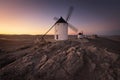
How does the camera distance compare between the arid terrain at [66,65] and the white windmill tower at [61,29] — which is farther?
the white windmill tower at [61,29]

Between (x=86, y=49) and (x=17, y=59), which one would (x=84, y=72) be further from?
(x=17, y=59)

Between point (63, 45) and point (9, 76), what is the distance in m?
16.0

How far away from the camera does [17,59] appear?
1377 inches

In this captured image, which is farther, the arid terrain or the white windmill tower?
the white windmill tower

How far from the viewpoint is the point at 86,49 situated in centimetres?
3500

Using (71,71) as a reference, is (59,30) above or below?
above

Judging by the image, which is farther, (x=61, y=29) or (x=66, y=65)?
(x=61, y=29)

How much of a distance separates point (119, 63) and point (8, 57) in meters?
24.7

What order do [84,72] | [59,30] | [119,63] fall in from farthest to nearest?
[59,30]
[119,63]
[84,72]

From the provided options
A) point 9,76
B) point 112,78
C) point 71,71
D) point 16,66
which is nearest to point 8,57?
point 16,66

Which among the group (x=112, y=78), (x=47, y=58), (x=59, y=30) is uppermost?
(x=59, y=30)

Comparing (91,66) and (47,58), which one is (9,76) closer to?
(47,58)

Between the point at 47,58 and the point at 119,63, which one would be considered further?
the point at 47,58

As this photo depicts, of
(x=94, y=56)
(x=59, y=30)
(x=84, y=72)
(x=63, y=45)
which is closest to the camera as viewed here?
(x=84, y=72)
